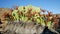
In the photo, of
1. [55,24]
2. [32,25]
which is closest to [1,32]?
[32,25]

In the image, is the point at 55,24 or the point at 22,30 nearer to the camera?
the point at 22,30

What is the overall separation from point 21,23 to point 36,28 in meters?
0.46

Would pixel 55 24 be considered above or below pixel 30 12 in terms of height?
below

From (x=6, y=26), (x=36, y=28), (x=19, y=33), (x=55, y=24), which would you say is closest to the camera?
(x=36, y=28)

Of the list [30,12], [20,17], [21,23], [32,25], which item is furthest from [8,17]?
[32,25]

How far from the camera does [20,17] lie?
4160 mm

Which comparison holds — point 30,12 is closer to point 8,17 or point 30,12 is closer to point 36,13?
point 36,13

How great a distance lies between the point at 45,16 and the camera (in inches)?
163

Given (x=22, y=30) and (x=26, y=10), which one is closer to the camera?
(x=22, y=30)

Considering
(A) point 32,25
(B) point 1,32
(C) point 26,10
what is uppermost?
(C) point 26,10

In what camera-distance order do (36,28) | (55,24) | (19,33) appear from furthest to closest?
1. (55,24)
2. (19,33)
3. (36,28)

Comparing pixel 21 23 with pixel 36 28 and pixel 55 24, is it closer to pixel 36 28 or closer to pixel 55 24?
pixel 36 28

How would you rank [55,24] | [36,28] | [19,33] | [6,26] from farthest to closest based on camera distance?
[55,24] → [6,26] → [19,33] → [36,28]

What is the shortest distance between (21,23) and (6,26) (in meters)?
0.51
